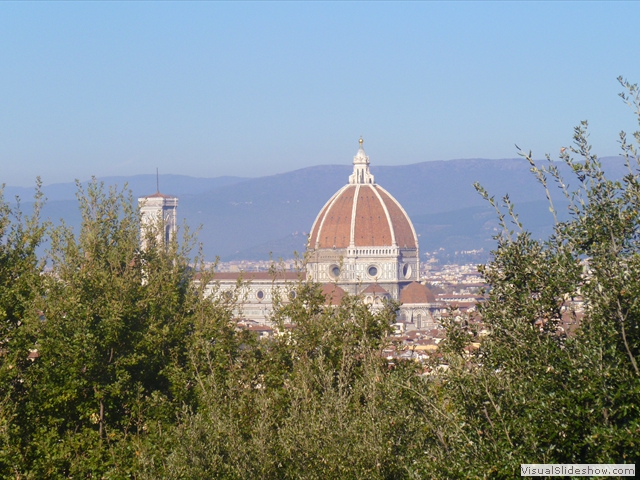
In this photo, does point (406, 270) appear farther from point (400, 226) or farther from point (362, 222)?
point (362, 222)

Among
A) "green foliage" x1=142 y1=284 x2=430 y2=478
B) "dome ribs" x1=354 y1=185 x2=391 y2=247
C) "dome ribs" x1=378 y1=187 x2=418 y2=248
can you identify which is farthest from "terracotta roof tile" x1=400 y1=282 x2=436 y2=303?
"green foliage" x1=142 y1=284 x2=430 y2=478

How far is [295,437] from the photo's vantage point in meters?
12.4

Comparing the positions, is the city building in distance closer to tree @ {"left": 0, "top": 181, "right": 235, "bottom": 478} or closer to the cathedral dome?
the cathedral dome

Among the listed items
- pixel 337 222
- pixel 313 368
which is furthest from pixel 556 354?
pixel 337 222

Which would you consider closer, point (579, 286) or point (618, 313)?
point (618, 313)

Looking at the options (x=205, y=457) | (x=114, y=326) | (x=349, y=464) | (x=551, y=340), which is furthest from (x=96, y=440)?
(x=551, y=340)

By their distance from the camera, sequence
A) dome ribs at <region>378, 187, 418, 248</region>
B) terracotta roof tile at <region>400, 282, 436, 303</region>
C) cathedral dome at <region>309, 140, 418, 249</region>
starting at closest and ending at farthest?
1. terracotta roof tile at <region>400, 282, 436, 303</region>
2. cathedral dome at <region>309, 140, 418, 249</region>
3. dome ribs at <region>378, 187, 418, 248</region>

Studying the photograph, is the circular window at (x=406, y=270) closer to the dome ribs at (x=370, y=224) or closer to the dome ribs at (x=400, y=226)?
the dome ribs at (x=400, y=226)

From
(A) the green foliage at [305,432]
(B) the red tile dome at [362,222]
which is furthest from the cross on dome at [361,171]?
(A) the green foliage at [305,432]

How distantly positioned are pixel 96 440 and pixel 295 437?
194 inches

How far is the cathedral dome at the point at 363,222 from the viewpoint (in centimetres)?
12475

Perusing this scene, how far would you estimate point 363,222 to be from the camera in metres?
125

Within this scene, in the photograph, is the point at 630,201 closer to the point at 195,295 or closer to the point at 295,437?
the point at 295,437

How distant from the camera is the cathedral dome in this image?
125 meters
